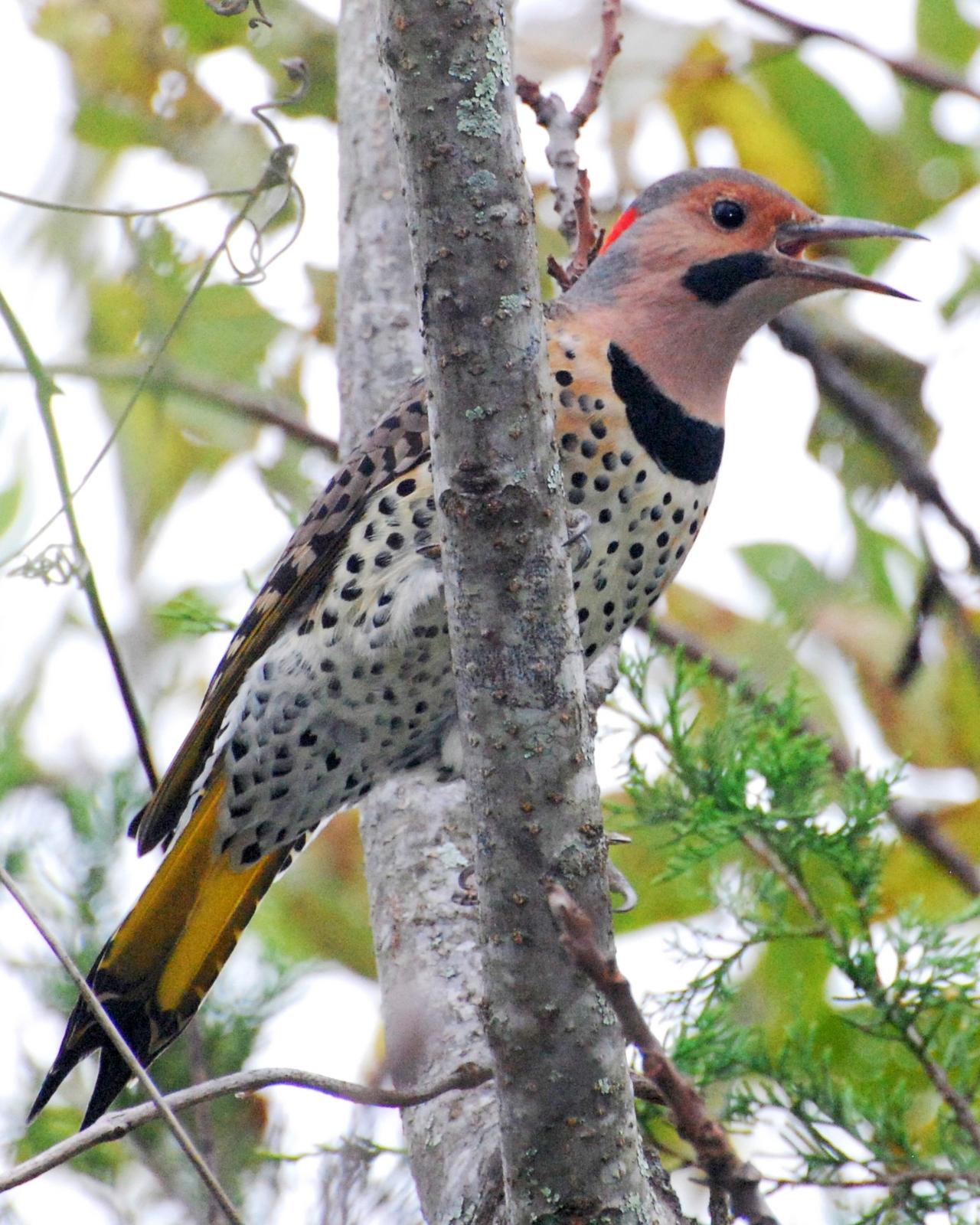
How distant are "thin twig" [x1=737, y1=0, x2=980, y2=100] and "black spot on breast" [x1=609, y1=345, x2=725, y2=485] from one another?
1.07 meters

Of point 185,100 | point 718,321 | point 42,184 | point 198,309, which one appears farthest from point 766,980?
point 42,184

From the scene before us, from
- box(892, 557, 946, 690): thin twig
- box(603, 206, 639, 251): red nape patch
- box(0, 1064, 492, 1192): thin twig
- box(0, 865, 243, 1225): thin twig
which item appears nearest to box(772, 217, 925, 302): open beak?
box(603, 206, 639, 251): red nape patch

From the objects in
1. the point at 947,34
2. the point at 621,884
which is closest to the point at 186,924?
the point at 621,884

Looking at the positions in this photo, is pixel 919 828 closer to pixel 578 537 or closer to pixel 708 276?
pixel 708 276

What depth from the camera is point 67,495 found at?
2150mm

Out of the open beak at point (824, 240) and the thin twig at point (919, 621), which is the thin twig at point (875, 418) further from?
the open beak at point (824, 240)

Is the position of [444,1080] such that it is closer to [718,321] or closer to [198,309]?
[718,321]

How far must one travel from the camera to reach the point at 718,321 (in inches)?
110

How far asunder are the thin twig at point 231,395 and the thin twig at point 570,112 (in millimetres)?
850

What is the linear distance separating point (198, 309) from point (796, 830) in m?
1.76

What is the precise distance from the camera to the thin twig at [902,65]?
326cm

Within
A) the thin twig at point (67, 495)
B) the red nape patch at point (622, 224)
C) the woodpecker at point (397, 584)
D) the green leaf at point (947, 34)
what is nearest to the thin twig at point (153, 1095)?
the thin twig at point (67, 495)

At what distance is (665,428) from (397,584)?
49 cm

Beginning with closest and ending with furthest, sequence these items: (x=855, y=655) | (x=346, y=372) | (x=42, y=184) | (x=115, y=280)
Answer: (x=346, y=372)
(x=855, y=655)
(x=42, y=184)
(x=115, y=280)
